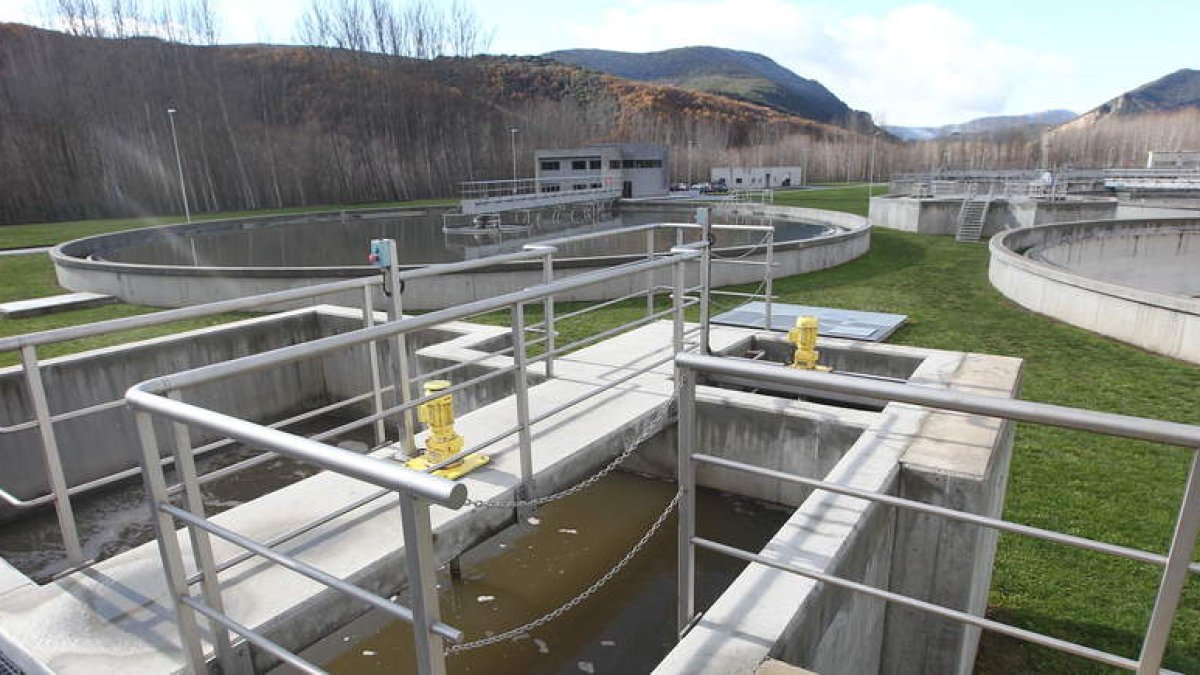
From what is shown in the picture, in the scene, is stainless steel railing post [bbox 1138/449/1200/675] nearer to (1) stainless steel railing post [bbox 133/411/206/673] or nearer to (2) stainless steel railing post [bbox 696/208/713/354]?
(1) stainless steel railing post [bbox 133/411/206/673]

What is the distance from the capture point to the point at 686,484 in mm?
2766

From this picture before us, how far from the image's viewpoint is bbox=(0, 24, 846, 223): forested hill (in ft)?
158

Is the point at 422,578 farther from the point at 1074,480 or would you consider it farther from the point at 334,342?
the point at 1074,480

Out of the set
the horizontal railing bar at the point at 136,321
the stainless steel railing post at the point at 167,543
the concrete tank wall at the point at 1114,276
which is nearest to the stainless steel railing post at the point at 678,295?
the horizontal railing bar at the point at 136,321

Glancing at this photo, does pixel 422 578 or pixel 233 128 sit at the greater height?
pixel 233 128

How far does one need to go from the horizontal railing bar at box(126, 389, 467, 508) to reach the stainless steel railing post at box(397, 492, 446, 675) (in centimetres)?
5

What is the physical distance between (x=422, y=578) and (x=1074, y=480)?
5900 millimetres

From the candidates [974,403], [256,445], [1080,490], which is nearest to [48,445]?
[256,445]

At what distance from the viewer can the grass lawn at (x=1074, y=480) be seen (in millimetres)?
4137

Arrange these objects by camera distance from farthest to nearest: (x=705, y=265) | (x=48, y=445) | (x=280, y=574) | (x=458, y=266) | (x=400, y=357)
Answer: (x=705, y=265), (x=458, y=266), (x=400, y=357), (x=48, y=445), (x=280, y=574)

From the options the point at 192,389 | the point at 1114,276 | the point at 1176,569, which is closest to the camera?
the point at 1176,569

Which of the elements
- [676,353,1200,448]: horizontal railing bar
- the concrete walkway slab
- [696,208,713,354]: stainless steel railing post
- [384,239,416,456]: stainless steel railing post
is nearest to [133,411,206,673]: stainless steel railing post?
[676,353,1200,448]: horizontal railing bar

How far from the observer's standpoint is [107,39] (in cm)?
5906

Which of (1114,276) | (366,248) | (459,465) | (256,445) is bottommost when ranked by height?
(1114,276)
